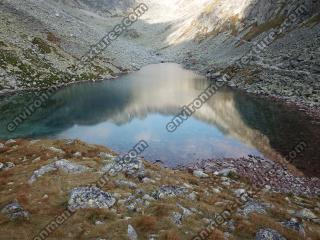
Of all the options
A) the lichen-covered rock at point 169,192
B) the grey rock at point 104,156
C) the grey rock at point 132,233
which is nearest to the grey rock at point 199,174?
the grey rock at point 104,156

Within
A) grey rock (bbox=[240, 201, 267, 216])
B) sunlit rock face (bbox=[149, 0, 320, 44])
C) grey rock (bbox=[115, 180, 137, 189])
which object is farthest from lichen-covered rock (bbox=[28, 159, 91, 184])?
sunlit rock face (bbox=[149, 0, 320, 44])

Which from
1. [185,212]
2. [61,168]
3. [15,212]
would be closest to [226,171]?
[61,168]

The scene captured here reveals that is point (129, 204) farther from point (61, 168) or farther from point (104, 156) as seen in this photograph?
point (104, 156)

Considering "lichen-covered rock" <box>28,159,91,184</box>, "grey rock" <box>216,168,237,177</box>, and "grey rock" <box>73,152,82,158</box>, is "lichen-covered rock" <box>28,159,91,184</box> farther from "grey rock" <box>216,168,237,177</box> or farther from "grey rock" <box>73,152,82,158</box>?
"grey rock" <box>216,168,237,177</box>

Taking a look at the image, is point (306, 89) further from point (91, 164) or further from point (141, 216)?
point (141, 216)

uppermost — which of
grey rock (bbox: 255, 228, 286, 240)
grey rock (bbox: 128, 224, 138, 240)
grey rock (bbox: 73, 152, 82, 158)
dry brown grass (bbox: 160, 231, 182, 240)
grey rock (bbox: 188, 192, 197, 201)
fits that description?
grey rock (bbox: 73, 152, 82, 158)

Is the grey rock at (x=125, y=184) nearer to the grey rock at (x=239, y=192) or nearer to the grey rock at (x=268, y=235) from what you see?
the grey rock at (x=239, y=192)

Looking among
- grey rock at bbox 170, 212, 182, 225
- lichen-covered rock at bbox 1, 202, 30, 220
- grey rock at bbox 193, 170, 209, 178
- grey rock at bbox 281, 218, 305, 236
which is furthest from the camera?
grey rock at bbox 193, 170, 209, 178
